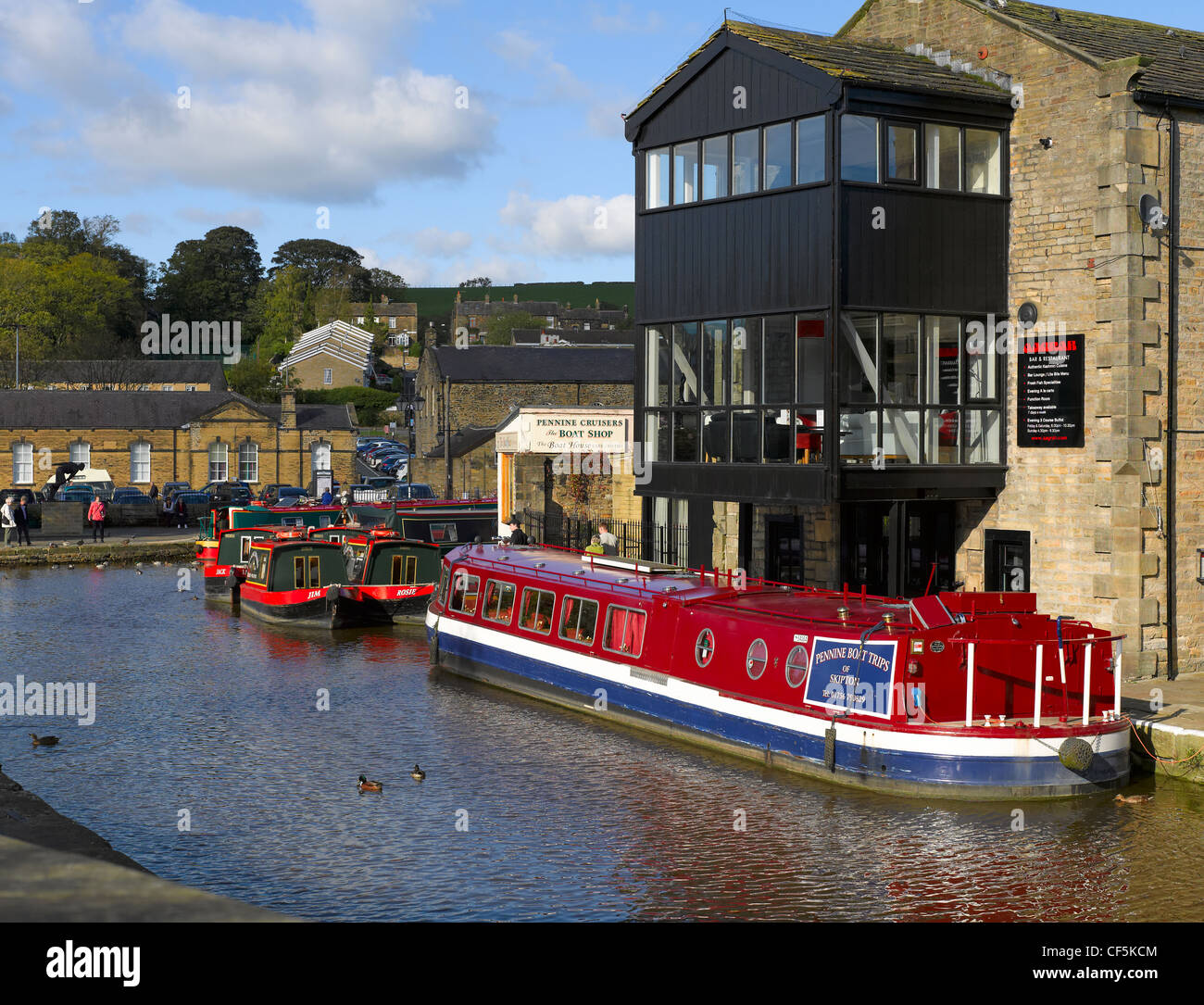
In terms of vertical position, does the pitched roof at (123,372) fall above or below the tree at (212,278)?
below

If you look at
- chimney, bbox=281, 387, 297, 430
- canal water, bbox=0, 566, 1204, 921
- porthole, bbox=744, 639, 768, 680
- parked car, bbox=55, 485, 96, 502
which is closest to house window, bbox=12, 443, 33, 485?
parked car, bbox=55, 485, 96, 502

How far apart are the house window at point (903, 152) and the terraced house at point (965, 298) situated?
0.03m

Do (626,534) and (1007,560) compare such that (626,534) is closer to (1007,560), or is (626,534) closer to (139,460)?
(1007,560)

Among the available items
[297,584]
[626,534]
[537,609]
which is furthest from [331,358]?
[537,609]

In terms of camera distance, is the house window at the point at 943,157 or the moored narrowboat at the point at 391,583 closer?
the house window at the point at 943,157

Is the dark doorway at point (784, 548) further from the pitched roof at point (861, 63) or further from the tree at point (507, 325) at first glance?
the tree at point (507, 325)

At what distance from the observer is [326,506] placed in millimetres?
39375

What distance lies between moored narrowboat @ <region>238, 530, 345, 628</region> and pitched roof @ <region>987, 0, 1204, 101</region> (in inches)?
702

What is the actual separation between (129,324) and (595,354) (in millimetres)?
60731

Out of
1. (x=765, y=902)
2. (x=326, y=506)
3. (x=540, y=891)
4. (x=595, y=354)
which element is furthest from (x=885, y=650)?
(x=595, y=354)

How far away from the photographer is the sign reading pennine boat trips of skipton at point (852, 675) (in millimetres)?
14461

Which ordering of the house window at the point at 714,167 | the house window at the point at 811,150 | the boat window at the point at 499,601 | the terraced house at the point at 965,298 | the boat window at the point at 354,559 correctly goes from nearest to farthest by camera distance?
the terraced house at the point at 965,298 → the house window at the point at 811,150 → the house window at the point at 714,167 → the boat window at the point at 499,601 → the boat window at the point at 354,559

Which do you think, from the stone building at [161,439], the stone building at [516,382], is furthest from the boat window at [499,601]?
the stone building at [161,439]

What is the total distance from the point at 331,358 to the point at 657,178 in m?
79.6
